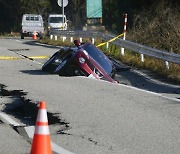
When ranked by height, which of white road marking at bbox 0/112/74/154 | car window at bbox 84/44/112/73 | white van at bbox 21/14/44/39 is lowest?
white van at bbox 21/14/44/39

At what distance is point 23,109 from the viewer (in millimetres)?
10141

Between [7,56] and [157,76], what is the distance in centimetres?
848

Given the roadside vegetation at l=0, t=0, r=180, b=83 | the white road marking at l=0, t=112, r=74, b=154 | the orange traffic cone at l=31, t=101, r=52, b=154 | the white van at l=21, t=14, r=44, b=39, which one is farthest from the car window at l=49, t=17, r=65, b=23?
the orange traffic cone at l=31, t=101, r=52, b=154

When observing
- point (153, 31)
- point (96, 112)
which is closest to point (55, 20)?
point (153, 31)

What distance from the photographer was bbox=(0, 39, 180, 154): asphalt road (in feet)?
23.6

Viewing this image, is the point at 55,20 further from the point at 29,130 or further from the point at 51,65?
the point at 29,130

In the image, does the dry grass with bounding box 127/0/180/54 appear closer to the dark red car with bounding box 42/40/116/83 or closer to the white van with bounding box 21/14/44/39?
the dark red car with bounding box 42/40/116/83

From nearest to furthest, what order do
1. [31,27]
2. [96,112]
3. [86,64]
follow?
[96,112] → [86,64] → [31,27]

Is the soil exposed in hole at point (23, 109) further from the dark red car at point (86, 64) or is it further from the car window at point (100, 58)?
the car window at point (100, 58)

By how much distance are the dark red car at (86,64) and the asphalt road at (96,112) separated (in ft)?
1.03

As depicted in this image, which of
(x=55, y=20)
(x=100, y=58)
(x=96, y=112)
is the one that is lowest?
(x=55, y=20)

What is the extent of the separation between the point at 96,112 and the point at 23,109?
1.66m

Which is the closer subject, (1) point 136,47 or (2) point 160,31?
(1) point 136,47

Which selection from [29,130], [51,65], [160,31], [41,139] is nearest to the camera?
[41,139]
